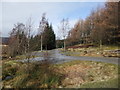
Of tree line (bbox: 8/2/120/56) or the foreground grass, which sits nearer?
the foreground grass

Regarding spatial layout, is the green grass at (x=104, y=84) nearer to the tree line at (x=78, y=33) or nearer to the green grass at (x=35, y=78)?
the green grass at (x=35, y=78)

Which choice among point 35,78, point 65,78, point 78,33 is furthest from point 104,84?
point 78,33

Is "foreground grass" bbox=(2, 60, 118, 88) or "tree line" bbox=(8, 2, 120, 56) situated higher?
"tree line" bbox=(8, 2, 120, 56)

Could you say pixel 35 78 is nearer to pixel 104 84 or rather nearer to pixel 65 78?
pixel 65 78

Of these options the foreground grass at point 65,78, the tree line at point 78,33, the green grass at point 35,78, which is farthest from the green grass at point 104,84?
the tree line at point 78,33

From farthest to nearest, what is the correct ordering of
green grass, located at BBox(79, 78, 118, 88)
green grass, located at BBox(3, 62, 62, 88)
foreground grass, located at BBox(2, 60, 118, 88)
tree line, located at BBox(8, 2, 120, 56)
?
1. tree line, located at BBox(8, 2, 120, 56)
2. green grass, located at BBox(3, 62, 62, 88)
3. foreground grass, located at BBox(2, 60, 118, 88)
4. green grass, located at BBox(79, 78, 118, 88)

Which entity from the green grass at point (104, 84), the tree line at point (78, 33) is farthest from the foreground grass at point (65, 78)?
the tree line at point (78, 33)

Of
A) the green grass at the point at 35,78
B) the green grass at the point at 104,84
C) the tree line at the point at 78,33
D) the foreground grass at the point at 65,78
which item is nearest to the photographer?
the green grass at the point at 104,84

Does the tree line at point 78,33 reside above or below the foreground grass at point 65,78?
above

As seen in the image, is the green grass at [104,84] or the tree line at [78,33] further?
the tree line at [78,33]

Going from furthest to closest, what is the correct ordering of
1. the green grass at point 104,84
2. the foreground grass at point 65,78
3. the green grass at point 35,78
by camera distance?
1. the green grass at point 35,78
2. the foreground grass at point 65,78
3. the green grass at point 104,84

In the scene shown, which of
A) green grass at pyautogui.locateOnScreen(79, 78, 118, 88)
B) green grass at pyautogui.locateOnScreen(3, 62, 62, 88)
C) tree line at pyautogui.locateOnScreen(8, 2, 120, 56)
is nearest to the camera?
green grass at pyautogui.locateOnScreen(79, 78, 118, 88)

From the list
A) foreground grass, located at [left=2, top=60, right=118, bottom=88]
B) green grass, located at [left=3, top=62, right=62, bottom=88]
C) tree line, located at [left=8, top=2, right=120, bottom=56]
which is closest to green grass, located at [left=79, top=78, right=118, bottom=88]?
foreground grass, located at [left=2, top=60, right=118, bottom=88]

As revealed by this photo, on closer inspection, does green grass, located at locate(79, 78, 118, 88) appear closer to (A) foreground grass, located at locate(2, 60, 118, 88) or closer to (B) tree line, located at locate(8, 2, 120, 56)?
(A) foreground grass, located at locate(2, 60, 118, 88)
